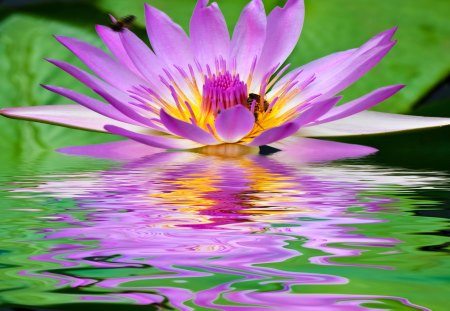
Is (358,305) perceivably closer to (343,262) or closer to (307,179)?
(343,262)

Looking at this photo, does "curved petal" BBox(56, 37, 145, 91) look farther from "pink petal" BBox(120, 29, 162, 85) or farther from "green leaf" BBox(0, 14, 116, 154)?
"green leaf" BBox(0, 14, 116, 154)

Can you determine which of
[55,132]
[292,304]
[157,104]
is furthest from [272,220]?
[55,132]

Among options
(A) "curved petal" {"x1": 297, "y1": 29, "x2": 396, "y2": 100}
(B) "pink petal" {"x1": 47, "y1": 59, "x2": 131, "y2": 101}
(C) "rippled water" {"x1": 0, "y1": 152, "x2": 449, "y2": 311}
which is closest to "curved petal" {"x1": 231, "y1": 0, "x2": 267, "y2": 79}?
(A) "curved petal" {"x1": 297, "y1": 29, "x2": 396, "y2": 100}

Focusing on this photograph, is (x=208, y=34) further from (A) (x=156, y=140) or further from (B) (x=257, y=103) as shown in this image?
(A) (x=156, y=140)

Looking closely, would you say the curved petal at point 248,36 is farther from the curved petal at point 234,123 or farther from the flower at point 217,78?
the curved petal at point 234,123

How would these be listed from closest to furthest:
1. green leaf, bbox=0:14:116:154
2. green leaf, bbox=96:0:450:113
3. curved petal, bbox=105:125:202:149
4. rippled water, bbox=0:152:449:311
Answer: rippled water, bbox=0:152:449:311, curved petal, bbox=105:125:202:149, green leaf, bbox=0:14:116:154, green leaf, bbox=96:0:450:113

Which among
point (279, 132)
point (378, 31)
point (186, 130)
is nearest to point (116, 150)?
point (186, 130)

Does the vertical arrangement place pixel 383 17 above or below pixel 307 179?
above
